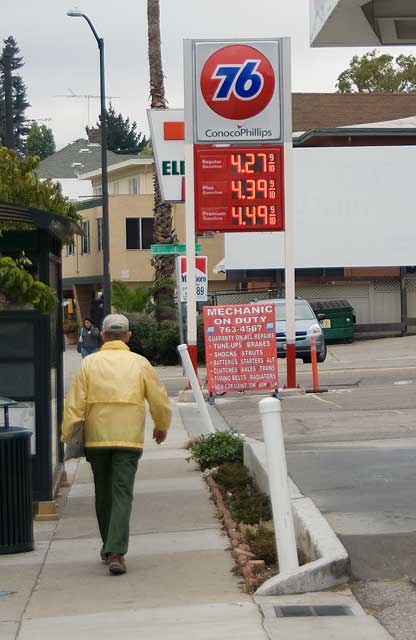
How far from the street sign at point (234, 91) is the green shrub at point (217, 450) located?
8564 millimetres

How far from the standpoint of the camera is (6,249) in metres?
10.2

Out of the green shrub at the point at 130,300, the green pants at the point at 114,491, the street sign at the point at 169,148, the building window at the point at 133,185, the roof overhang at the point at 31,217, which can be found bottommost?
the green pants at the point at 114,491

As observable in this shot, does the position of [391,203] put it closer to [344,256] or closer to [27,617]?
[344,256]

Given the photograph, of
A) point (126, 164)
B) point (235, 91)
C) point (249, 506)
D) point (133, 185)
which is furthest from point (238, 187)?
point (133, 185)

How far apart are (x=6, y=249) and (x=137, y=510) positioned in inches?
102

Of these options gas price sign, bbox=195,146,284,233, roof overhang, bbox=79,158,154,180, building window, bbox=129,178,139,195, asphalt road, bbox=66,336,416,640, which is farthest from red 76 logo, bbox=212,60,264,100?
building window, bbox=129,178,139,195

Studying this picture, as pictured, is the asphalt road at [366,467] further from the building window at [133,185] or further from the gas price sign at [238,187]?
the building window at [133,185]

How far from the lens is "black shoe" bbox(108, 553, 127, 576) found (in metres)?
7.73

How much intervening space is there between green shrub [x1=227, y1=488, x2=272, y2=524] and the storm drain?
2.42m

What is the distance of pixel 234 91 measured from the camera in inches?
785

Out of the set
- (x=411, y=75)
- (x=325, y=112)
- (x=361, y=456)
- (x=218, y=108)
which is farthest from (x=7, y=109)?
(x=411, y=75)

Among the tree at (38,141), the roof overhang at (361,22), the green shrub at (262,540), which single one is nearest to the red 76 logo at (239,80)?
the roof overhang at (361,22)

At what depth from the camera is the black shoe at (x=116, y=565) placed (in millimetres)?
7734

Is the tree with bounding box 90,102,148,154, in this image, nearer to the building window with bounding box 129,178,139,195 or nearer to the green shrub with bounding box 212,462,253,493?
the building window with bounding box 129,178,139,195
